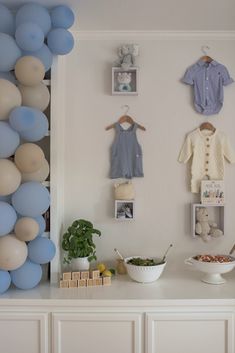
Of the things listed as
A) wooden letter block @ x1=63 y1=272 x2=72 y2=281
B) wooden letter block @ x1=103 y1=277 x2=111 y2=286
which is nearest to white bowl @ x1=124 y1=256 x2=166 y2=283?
wooden letter block @ x1=103 y1=277 x2=111 y2=286

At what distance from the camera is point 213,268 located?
7.12 ft

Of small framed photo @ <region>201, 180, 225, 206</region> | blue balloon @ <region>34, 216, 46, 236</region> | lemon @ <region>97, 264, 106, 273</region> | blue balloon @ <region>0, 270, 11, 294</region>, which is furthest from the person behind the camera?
small framed photo @ <region>201, 180, 225, 206</region>

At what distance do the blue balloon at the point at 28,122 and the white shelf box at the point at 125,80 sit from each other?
62 centimetres

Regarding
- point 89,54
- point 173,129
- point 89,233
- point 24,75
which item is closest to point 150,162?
point 173,129

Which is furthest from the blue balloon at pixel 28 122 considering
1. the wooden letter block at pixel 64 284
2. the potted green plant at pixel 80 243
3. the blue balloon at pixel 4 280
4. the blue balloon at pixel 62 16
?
the wooden letter block at pixel 64 284

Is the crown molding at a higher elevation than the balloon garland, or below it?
higher

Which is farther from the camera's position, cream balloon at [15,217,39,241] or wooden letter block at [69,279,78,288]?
wooden letter block at [69,279,78,288]

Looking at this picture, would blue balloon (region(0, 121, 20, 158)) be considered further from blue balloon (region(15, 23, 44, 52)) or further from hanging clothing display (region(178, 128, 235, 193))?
hanging clothing display (region(178, 128, 235, 193))

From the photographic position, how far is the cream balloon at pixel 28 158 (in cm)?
194

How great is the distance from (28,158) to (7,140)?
138 millimetres

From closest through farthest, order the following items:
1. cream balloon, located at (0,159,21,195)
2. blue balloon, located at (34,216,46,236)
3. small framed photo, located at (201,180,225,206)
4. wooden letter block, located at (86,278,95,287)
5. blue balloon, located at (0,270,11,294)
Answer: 1. cream balloon, located at (0,159,21,195)
2. blue balloon, located at (0,270,11,294)
3. blue balloon, located at (34,216,46,236)
4. wooden letter block, located at (86,278,95,287)
5. small framed photo, located at (201,180,225,206)

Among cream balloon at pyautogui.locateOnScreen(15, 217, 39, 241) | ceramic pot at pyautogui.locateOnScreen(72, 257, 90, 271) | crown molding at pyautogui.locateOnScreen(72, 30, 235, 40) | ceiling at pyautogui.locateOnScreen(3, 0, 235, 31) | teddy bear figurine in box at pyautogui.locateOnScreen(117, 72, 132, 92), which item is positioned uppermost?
ceiling at pyautogui.locateOnScreen(3, 0, 235, 31)

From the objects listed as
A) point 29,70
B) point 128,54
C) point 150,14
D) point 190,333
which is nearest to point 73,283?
point 190,333

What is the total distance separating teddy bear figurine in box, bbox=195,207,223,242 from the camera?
7.88 feet
